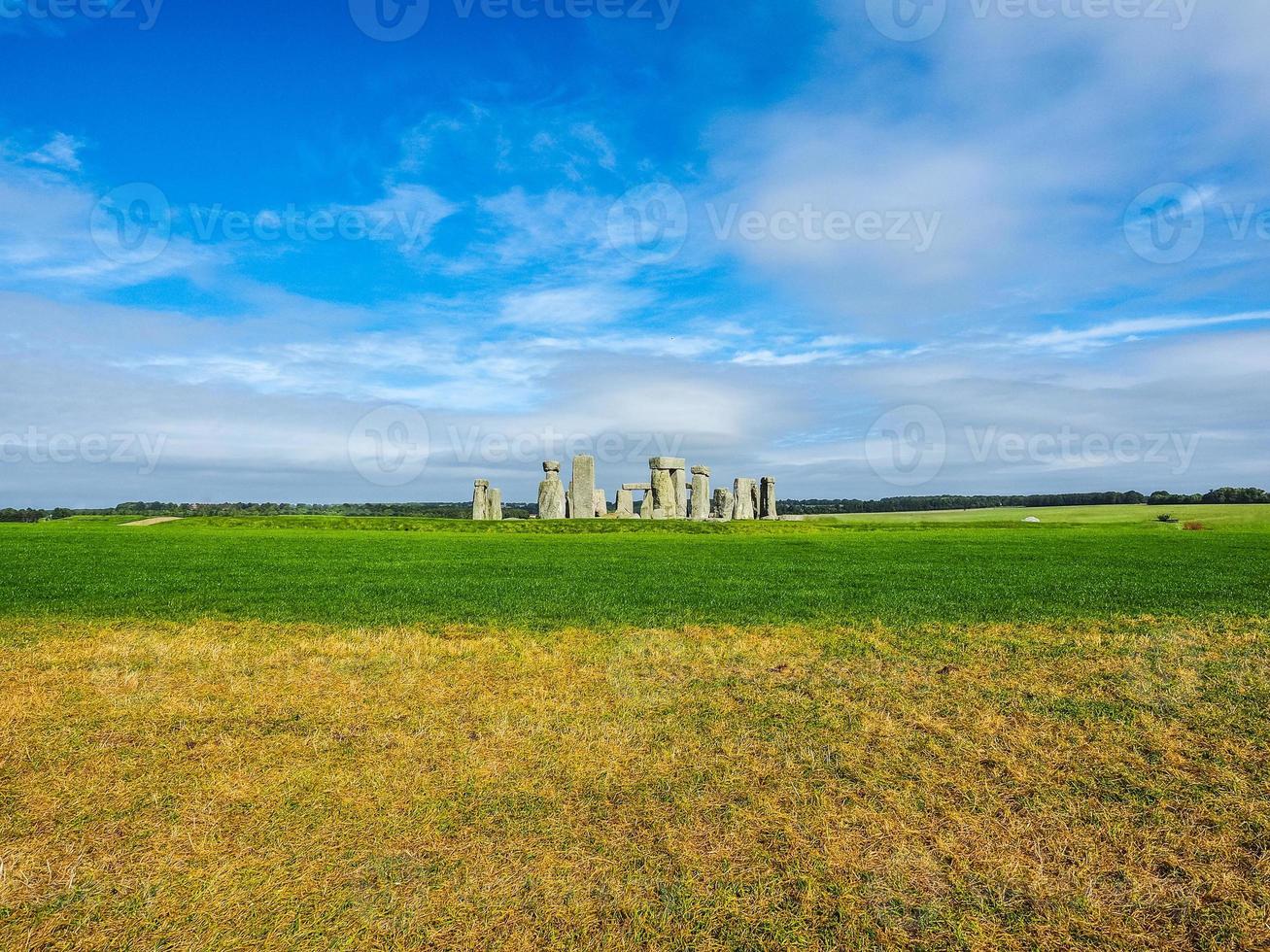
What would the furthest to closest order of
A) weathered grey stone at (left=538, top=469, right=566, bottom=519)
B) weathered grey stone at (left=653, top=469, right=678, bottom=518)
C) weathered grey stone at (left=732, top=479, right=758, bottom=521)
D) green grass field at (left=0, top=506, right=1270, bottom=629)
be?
weathered grey stone at (left=732, top=479, right=758, bottom=521) < weathered grey stone at (left=653, top=469, right=678, bottom=518) < weathered grey stone at (left=538, top=469, right=566, bottom=519) < green grass field at (left=0, top=506, right=1270, bottom=629)

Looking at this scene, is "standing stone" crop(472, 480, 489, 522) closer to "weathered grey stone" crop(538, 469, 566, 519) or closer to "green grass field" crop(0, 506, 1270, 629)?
"weathered grey stone" crop(538, 469, 566, 519)

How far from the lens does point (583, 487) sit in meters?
37.0

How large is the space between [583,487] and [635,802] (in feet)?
109

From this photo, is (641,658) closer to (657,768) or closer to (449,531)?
(657,768)

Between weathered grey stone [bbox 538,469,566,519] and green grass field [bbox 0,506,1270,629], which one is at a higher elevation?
weathered grey stone [bbox 538,469,566,519]

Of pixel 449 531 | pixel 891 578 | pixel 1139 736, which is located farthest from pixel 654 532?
pixel 1139 736

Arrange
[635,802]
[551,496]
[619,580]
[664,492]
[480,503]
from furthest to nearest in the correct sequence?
[480,503], [664,492], [551,496], [619,580], [635,802]

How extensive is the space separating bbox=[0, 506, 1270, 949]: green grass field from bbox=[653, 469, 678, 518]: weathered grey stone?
93.6ft

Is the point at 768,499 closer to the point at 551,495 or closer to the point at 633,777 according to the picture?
the point at 551,495

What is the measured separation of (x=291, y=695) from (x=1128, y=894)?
5650 millimetres

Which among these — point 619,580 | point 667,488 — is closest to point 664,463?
point 667,488

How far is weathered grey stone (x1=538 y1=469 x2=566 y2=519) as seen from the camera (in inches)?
1435

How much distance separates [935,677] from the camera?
614 cm

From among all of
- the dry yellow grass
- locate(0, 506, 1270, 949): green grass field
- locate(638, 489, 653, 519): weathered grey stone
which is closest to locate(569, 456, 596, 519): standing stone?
locate(638, 489, 653, 519): weathered grey stone
